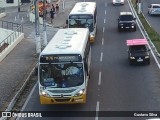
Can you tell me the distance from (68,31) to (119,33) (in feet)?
→ 59.4

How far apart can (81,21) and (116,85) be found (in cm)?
1394

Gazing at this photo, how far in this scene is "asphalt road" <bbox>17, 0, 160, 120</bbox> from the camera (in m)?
22.0

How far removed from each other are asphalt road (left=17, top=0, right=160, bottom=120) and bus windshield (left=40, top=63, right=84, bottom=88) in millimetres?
1453

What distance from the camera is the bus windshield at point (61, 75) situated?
21.1 m

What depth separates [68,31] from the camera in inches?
1052

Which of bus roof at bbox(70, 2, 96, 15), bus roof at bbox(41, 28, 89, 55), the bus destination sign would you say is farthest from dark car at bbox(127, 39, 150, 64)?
the bus destination sign

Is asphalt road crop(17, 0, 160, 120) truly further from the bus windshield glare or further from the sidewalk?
the bus windshield glare

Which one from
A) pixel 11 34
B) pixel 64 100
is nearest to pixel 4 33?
pixel 11 34

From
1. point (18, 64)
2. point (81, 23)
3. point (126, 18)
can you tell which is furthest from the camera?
point (126, 18)

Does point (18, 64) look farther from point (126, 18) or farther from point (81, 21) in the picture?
point (126, 18)

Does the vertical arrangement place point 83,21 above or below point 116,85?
above

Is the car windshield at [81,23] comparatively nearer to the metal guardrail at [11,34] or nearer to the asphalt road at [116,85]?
the asphalt road at [116,85]

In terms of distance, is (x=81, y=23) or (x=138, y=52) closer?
(x=138, y=52)

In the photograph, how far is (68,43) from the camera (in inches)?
912
